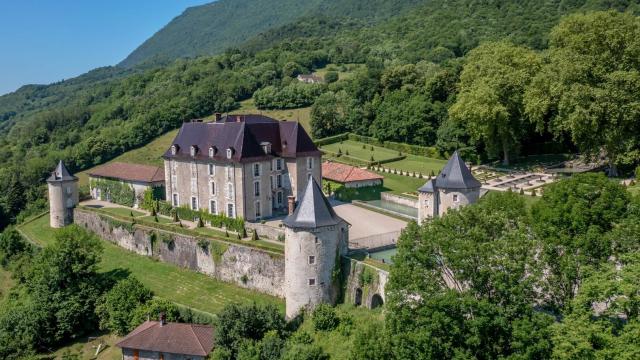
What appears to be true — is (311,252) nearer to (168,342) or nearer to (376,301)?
(376,301)

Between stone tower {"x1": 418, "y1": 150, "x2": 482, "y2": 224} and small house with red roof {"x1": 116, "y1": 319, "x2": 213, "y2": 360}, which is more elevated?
stone tower {"x1": 418, "y1": 150, "x2": 482, "y2": 224}

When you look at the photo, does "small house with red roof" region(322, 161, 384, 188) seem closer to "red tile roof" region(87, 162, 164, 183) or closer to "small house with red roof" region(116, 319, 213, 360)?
"red tile roof" region(87, 162, 164, 183)

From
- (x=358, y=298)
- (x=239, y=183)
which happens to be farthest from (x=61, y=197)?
(x=358, y=298)

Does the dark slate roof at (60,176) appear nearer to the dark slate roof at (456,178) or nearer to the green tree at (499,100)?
the dark slate roof at (456,178)

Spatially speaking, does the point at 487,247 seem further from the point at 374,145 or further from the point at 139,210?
the point at 374,145

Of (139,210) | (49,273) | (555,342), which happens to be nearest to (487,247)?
(555,342)

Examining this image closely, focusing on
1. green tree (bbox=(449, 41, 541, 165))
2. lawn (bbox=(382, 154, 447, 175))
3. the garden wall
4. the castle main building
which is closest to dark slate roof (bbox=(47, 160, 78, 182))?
the garden wall
